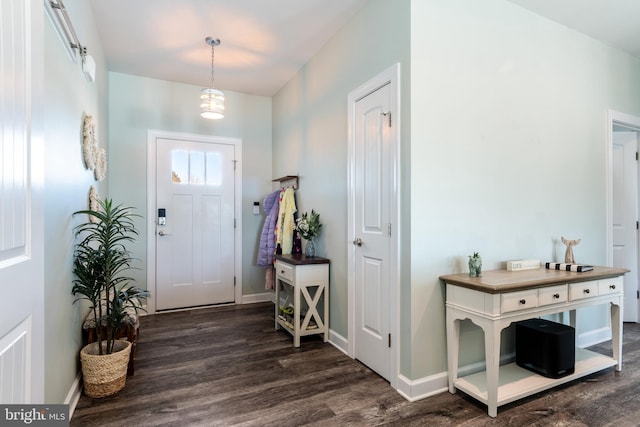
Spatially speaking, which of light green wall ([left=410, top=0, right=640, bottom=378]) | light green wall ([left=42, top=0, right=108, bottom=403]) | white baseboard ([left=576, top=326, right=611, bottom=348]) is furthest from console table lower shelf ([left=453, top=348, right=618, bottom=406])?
light green wall ([left=42, top=0, right=108, bottom=403])

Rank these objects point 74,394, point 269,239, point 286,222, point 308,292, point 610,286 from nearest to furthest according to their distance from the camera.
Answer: point 74,394, point 610,286, point 308,292, point 286,222, point 269,239

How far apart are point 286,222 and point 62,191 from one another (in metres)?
2.16

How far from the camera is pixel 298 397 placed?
2.13m

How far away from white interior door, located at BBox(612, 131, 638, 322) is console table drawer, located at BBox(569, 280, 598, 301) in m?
1.82

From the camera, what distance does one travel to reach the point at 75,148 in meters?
2.14

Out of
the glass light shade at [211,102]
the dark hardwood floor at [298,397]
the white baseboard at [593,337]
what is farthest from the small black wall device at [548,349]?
the glass light shade at [211,102]

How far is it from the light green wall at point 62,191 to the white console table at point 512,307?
225 centimetres

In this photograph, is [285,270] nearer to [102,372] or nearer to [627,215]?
[102,372]

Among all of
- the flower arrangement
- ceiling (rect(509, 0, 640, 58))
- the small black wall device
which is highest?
ceiling (rect(509, 0, 640, 58))

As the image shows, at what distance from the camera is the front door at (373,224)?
2322mm

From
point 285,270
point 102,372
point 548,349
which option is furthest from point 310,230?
point 548,349

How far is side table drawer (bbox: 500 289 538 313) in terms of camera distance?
1899 mm

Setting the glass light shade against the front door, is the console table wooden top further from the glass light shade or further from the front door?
the glass light shade

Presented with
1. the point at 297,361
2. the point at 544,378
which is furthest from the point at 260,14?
the point at 544,378
